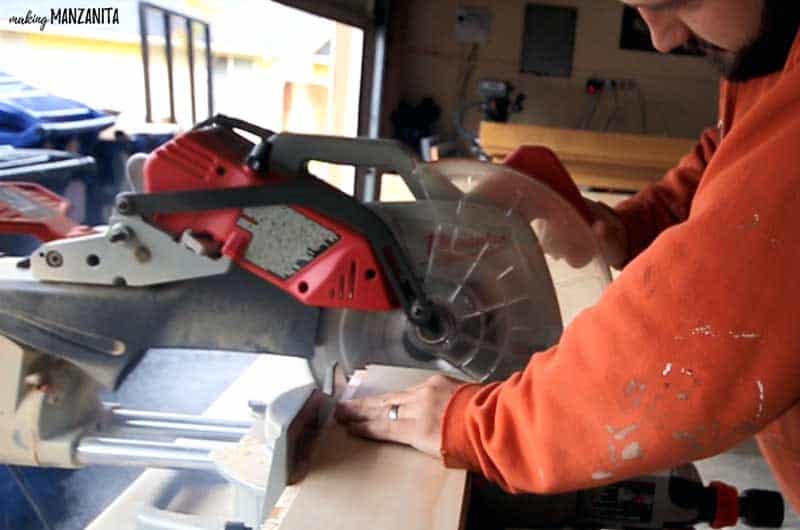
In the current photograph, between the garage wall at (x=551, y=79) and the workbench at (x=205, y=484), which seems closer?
the workbench at (x=205, y=484)

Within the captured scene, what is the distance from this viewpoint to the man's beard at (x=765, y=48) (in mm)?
659

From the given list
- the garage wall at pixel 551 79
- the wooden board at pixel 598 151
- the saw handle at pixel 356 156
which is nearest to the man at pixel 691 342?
the saw handle at pixel 356 156

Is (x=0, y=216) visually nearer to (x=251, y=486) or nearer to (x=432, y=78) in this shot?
(x=251, y=486)

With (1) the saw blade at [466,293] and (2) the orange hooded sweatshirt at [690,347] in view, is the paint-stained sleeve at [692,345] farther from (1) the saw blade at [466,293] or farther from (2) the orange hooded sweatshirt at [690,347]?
(1) the saw blade at [466,293]

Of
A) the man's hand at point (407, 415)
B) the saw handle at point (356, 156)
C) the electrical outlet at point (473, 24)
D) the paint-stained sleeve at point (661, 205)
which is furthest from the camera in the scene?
the electrical outlet at point (473, 24)

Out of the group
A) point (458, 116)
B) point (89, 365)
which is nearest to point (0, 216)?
point (89, 365)

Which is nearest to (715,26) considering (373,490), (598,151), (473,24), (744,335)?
(744,335)

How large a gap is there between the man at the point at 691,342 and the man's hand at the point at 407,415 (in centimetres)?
2

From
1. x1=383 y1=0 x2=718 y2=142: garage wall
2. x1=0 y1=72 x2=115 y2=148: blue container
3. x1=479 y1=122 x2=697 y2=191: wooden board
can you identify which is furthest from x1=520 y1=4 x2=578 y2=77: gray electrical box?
x1=0 y1=72 x2=115 y2=148: blue container

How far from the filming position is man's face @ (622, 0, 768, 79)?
665 millimetres

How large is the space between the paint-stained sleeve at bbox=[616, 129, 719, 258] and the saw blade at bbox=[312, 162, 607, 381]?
11.9 inches

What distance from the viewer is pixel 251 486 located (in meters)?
0.73

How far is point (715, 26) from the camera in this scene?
68 centimetres

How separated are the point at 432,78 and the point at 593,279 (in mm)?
2370
